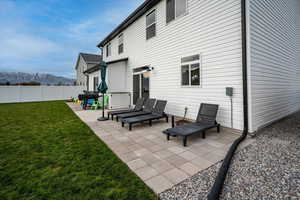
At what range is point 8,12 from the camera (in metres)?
10.7

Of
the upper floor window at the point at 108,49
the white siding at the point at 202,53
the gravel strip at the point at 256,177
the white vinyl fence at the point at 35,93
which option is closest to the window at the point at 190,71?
the white siding at the point at 202,53

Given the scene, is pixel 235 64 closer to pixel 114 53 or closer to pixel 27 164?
pixel 27 164

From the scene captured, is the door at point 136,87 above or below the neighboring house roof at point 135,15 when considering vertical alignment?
below

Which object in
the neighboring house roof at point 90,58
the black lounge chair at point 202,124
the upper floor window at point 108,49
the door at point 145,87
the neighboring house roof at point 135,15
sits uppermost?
the neighboring house roof at point 90,58

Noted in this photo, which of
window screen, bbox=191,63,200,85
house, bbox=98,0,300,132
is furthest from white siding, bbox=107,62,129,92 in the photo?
window screen, bbox=191,63,200,85

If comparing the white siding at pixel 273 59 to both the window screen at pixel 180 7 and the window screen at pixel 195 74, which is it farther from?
the window screen at pixel 180 7

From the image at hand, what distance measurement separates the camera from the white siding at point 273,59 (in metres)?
4.12

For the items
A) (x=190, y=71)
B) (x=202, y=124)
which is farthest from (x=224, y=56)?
(x=202, y=124)

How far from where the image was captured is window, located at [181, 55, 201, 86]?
530 cm

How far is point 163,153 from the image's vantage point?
307cm

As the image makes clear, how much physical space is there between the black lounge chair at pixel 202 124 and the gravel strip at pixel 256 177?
109 centimetres

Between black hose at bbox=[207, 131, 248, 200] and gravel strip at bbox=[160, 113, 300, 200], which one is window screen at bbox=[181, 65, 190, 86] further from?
black hose at bbox=[207, 131, 248, 200]

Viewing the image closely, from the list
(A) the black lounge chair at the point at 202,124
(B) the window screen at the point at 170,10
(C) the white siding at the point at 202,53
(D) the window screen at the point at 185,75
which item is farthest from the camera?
(B) the window screen at the point at 170,10

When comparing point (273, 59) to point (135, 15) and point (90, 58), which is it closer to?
point (135, 15)
